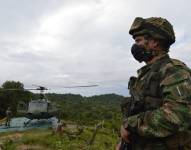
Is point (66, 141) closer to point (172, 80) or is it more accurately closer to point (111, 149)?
point (111, 149)

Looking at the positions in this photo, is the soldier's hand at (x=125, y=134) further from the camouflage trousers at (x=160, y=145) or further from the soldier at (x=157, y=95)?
the camouflage trousers at (x=160, y=145)

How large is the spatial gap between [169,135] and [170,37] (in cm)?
99

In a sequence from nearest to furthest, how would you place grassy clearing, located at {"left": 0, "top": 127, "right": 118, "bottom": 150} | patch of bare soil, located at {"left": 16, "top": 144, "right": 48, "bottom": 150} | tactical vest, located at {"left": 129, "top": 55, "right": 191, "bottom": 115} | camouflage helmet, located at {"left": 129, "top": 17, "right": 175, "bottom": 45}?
tactical vest, located at {"left": 129, "top": 55, "right": 191, "bottom": 115} → camouflage helmet, located at {"left": 129, "top": 17, "right": 175, "bottom": 45} → patch of bare soil, located at {"left": 16, "top": 144, "right": 48, "bottom": 150} → grassy clearing, located at {"left": 0, "top": 127, "right": 118, "bottom": 150}

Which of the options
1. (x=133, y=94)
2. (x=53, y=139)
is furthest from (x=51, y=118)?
(x=133, y=94)

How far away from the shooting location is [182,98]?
4.18m

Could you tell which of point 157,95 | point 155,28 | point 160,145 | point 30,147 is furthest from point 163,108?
point 30,147

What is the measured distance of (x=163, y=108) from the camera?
4.20 m

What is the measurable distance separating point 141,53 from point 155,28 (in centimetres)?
28

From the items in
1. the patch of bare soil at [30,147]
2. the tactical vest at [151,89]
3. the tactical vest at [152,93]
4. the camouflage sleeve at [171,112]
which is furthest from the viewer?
the patch of bare soil at [30,147]

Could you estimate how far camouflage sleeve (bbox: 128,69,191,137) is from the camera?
4148 mm

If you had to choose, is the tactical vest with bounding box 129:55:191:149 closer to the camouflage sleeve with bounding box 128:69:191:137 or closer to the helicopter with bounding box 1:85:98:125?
the camouflage sleeve with bounding box 128:69:191:137

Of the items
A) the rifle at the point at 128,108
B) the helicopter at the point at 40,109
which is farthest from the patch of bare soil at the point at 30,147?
the rifle at the point at 128,108

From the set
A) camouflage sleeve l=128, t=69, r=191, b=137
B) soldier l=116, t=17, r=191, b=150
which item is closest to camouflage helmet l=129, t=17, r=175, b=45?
soldier l=116, t=17, r=191, b=150

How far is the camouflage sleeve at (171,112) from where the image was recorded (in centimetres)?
415
